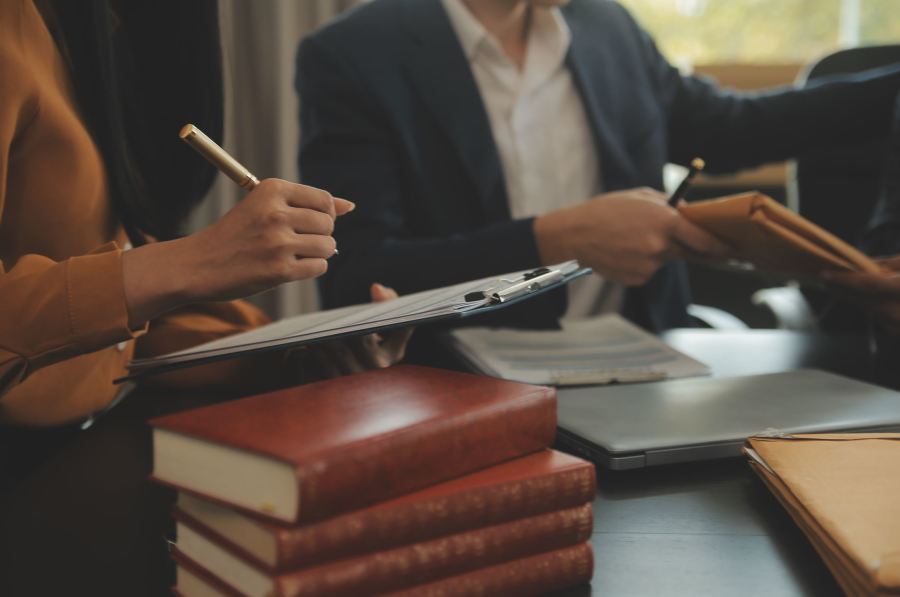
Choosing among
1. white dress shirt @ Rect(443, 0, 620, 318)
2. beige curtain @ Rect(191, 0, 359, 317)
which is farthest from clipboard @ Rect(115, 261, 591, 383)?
beige curtain @ Rect(191, 0, 359, 317)

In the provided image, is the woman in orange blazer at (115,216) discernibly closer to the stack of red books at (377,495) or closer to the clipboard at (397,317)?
the clipboard at (397,317)

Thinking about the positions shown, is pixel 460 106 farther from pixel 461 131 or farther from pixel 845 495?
pixel 845 495

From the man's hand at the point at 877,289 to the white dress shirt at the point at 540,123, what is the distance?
1.58 ft

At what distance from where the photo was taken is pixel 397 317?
0.53m

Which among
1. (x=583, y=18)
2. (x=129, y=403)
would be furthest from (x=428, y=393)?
(x=583, y=18)

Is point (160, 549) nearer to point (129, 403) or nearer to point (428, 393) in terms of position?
point (428, 393)

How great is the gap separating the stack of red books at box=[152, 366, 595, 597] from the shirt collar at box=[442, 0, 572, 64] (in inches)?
41.6

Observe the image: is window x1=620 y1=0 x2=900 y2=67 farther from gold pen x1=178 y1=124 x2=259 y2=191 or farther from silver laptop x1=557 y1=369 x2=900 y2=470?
gold pen x1=178 y1=124 x2=259 y2=191

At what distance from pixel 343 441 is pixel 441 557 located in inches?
2.8

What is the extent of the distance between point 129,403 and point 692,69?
6.07ft

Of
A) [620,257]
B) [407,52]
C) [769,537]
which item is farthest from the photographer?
[407,52]

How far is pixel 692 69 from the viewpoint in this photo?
220 centimetres

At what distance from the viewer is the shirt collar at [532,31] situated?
1373 mm

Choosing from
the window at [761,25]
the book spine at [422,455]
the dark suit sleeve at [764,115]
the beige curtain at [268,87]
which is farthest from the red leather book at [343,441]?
the window at [761,25]
